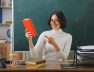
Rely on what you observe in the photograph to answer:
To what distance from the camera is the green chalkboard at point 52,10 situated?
144 inches

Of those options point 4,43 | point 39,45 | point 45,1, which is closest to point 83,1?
point 45,1

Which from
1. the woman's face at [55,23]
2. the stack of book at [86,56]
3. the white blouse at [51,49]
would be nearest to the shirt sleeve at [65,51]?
the white blouse at [51,49]

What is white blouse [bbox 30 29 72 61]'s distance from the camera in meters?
2.75

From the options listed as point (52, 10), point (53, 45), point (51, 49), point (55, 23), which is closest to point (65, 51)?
point (51, 49)

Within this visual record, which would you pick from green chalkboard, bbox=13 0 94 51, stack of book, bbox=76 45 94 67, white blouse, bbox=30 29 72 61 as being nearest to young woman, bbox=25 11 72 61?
white blouse, bbox=30 29 72 61

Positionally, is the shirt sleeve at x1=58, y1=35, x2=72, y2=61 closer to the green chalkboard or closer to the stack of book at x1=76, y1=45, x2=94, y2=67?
the green chalkboard

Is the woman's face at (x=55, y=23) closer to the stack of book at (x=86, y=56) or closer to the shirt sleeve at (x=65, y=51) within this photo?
the shirt sleeve at (x=65, y=51)

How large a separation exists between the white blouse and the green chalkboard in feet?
2.16

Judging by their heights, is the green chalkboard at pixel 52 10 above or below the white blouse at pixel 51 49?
above

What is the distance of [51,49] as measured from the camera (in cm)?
283

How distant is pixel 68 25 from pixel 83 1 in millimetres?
451

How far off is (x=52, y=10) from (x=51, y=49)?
103 cm

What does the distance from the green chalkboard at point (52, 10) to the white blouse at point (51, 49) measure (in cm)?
66

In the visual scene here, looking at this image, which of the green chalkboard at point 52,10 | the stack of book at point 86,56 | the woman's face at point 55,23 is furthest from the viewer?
the green chalkboard at point 52,10
